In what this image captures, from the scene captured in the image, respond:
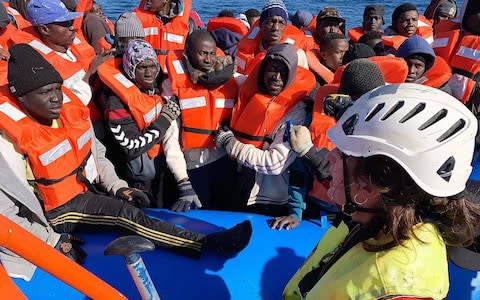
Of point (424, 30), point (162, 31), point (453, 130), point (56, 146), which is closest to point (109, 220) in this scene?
point (56, 146)

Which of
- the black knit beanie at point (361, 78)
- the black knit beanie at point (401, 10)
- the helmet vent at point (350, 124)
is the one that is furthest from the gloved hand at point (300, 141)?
the black knit beanie at point (401, 10)

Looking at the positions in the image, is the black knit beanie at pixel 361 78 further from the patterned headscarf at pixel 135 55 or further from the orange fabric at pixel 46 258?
the orange fabric at pixel 46 258

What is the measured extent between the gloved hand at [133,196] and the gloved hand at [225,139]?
1.60 feet

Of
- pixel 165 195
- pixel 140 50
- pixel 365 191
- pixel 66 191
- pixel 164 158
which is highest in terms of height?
pixel 365 191

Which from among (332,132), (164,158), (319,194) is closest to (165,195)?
(164,158)

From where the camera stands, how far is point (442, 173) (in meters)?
1.10

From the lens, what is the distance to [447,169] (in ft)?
3.63

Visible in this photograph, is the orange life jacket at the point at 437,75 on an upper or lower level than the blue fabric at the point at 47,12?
lower

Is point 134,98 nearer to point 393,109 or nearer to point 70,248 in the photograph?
point 70,248

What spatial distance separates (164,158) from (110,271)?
0.88 m

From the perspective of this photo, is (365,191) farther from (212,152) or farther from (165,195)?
(165,195)

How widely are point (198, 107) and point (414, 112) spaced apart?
1.71 m

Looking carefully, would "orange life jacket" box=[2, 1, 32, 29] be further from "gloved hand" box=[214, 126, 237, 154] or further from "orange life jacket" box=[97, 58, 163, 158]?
"gloved hand" box=[214, 126, 237, 154]

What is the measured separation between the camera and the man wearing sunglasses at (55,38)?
2.93m
